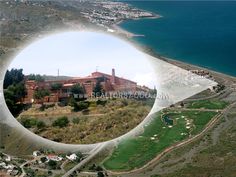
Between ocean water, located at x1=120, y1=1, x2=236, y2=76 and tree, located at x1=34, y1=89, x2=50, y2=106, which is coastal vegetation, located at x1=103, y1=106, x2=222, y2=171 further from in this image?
tree, located at x1=34, y1=89, x2=50, y2=106

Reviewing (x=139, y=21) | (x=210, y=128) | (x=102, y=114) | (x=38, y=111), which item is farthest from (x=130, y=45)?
(x=139, y=21)

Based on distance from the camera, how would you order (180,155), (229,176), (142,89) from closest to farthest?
1. (142,89)
2. (229,176)
3. (180,155)

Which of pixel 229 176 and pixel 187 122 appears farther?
pixel 187 122

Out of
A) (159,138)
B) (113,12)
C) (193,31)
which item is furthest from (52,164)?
(113,12)

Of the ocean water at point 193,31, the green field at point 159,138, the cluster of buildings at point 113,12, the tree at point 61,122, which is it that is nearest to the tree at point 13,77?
the tree at point 61,122

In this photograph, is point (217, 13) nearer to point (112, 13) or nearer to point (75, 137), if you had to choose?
point (112, 13)

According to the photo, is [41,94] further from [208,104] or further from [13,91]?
[208,104]

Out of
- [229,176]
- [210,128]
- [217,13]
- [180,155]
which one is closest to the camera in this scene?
[229,176]
